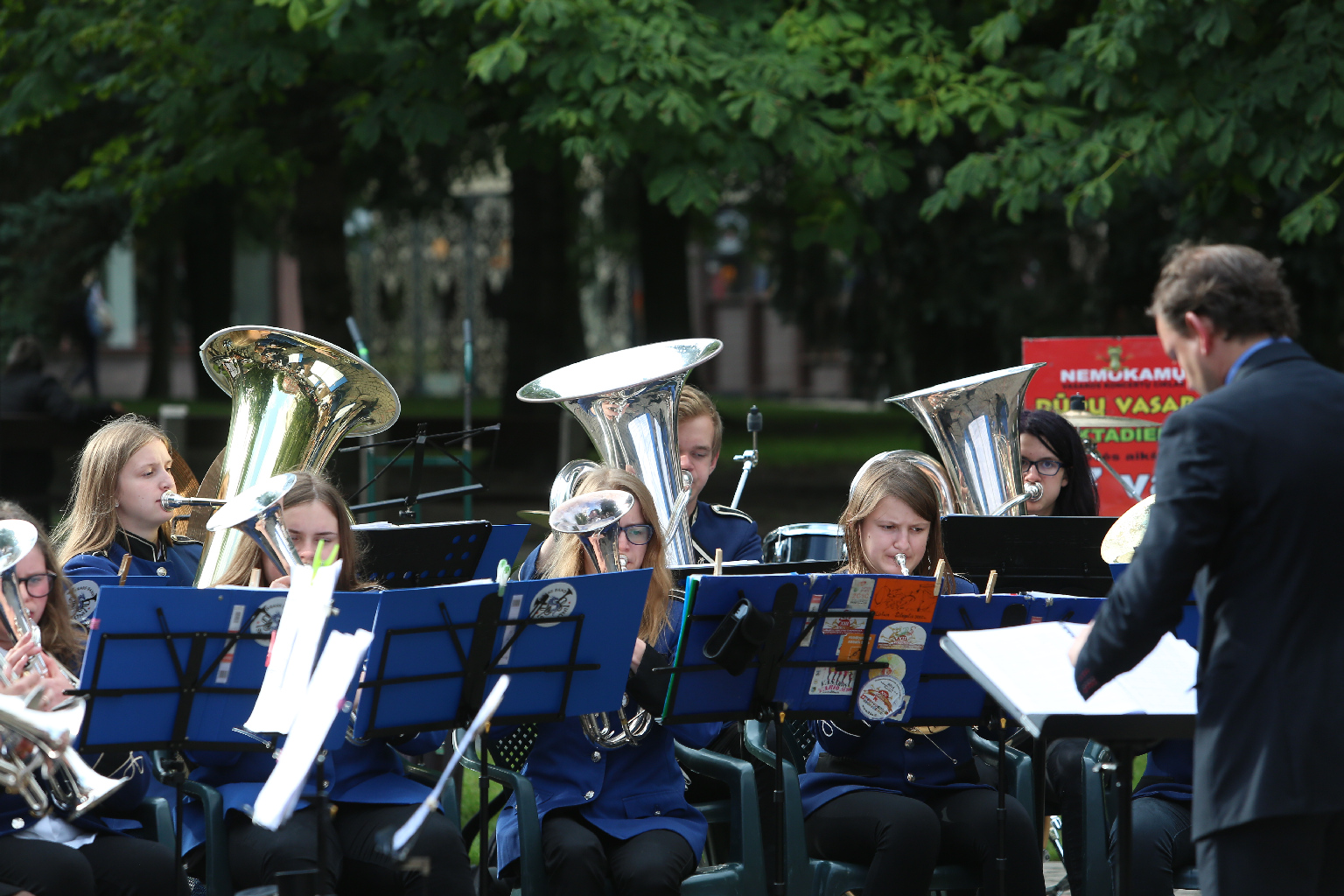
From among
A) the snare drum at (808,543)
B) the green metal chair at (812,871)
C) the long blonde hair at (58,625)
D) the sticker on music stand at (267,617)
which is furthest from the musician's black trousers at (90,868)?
the snare drum at (808,543)

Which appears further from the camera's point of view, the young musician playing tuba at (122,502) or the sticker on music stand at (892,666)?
the young musician playing tuba at (122,502)

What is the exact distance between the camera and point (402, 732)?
3209 millimetres

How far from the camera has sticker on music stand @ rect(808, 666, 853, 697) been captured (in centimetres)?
351

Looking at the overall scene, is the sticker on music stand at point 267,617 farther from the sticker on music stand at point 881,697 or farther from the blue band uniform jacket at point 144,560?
the sticker on music stand at point 881,697

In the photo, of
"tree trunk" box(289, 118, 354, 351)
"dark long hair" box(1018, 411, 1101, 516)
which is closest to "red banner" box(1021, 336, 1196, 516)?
"dark long hair" box(1018, 411, 1101, 516)

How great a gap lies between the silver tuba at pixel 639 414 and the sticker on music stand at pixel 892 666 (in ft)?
3.18

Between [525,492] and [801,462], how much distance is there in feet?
17.2

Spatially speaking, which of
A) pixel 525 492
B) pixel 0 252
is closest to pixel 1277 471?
pixel 525 492

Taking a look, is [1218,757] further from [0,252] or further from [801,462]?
[801,462]

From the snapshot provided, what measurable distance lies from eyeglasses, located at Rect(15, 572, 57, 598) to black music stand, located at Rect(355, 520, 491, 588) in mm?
790

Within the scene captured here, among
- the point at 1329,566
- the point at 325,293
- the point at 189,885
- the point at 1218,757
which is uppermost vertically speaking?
the point at 325,293

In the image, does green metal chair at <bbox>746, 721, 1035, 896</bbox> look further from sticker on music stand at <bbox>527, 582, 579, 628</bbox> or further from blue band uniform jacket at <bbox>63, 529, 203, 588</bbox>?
blue band uniform jacket at <bbox>63, 529, 203, 588</bbox>

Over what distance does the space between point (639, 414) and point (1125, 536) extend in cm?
152

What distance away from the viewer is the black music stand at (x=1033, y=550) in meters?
3.94
